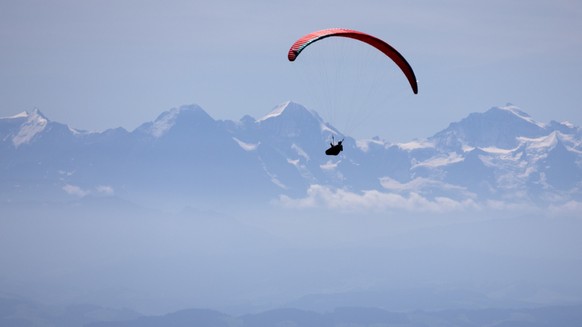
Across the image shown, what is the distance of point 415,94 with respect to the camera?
62.2 meters

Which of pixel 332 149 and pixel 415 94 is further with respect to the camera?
pixel 415 94

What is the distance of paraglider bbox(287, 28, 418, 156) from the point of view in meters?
54.9

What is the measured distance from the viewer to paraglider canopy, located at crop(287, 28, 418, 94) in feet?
180

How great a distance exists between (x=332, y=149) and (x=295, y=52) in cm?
832

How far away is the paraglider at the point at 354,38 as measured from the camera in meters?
54.9

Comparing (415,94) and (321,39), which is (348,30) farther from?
(415,94)

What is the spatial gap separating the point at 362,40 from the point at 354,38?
4.43ft

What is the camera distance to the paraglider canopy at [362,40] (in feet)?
180

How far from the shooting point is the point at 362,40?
200 feet

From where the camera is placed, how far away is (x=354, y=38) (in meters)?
59.9

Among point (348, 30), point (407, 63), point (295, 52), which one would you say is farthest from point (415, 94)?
point (295, 52)

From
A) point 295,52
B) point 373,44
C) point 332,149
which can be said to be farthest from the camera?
point 373,44

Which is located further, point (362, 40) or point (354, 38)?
point (362, 40)

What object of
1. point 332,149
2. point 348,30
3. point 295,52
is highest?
point 348,30
